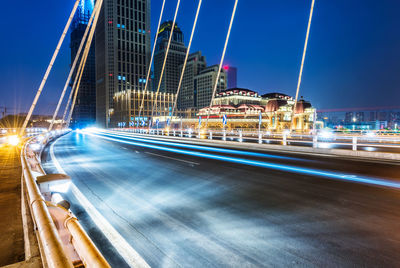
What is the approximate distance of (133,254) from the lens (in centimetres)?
334

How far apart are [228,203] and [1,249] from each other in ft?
13.5

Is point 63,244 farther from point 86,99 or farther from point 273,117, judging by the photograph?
point 86,99

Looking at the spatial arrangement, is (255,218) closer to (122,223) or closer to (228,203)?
(228,203)

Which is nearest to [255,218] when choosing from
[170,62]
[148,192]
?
[148,192]

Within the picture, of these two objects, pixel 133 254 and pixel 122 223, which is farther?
pixel 122 223

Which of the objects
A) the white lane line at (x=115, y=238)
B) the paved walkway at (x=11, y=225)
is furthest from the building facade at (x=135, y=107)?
the white lane line at (x=115, y=238)

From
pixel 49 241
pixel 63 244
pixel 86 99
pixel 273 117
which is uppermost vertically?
pixel 86 99

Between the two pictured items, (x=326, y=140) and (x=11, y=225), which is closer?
(x=11, y=225)

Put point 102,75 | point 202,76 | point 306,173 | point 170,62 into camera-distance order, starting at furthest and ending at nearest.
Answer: point 170,62 < point 202,76 < point 102,75 < point 306,173

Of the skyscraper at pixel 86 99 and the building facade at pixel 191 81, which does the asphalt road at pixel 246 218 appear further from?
the skyscraper at pixel 86 99

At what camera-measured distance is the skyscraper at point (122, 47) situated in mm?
144000

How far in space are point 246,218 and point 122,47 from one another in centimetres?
16000

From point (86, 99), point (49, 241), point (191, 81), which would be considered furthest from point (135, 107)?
point (49, 241)

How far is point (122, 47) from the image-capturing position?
146m
